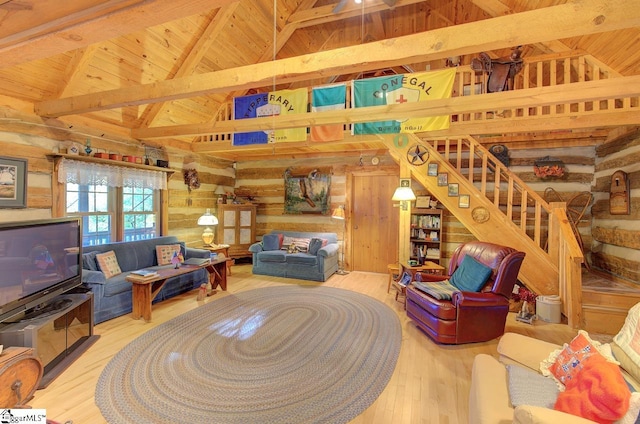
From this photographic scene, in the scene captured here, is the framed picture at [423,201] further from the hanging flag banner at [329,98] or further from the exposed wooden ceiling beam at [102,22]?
the exposed wooden ceiling beam at [102,22]

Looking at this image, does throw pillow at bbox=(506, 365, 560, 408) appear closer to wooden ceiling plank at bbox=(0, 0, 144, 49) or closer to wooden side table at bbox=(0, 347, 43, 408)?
wooden ceiling plank at bbox=(0, 0, 144, 49)

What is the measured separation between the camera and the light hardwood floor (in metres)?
2.04

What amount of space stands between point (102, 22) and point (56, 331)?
2626mm

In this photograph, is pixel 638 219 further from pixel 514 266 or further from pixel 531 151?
pixel 514 266

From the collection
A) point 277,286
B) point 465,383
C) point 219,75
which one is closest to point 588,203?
point 465,383

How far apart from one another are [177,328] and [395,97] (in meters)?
3.87

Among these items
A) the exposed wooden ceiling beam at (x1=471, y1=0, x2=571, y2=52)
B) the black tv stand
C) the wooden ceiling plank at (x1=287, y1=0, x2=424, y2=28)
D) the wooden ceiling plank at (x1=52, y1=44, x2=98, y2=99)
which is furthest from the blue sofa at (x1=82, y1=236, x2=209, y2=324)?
the exposed wooden ceiling beam at (x1=471, y1=0, x2=571, y2=52)

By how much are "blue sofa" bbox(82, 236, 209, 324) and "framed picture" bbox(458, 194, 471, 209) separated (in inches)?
167

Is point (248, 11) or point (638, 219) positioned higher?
point (248, 11)

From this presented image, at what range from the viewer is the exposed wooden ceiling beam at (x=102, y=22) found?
1.17m

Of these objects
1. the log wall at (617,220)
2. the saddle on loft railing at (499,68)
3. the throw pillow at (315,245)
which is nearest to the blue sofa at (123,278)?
the throw pillow at (315,245)

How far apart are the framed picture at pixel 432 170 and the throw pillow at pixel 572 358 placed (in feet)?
11.0

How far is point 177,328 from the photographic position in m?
3.38

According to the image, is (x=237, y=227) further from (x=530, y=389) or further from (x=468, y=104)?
(x=530, y=389)
